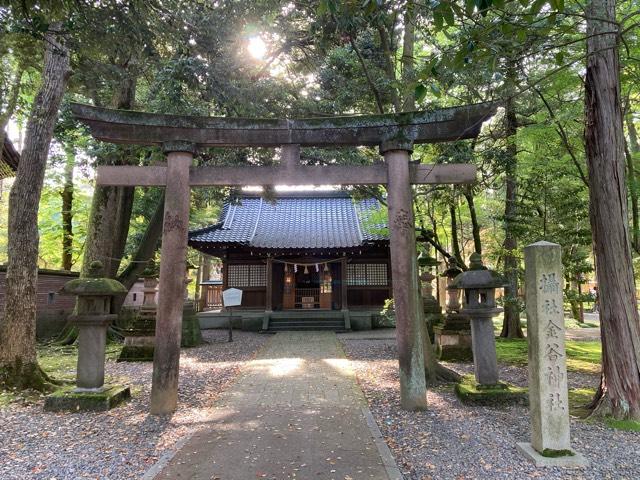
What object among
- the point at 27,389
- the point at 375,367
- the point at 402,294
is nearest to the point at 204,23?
the point at 402,294

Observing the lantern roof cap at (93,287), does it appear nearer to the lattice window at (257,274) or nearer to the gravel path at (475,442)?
the gravel path at (475,442)

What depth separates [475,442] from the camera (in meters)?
4.46

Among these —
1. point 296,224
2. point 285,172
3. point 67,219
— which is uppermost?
point 67,219

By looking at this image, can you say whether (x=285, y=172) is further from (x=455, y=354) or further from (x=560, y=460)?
(x=455, y=354)

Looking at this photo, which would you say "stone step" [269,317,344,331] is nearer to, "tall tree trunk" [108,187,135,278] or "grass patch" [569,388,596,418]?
"tall tree trunk" [108,187,135,278]

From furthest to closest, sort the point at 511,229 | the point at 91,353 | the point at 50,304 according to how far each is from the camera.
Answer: the point at 50,304 < the point at 511,229 < the point at 91,353

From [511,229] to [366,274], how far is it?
9.29 metres

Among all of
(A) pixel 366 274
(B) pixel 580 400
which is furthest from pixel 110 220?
(B) pixel 580 400

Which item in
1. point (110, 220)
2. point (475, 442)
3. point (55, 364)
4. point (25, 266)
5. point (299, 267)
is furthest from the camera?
point (299, 267)

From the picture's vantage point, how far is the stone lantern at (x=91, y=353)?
18.8 feet

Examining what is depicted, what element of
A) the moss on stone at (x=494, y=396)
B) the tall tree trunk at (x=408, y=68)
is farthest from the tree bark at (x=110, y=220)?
the moss on stone at (x=494, y=396)

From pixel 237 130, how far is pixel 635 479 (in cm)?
597

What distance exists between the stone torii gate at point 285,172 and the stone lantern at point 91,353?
3.40ft

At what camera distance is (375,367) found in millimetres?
9180
